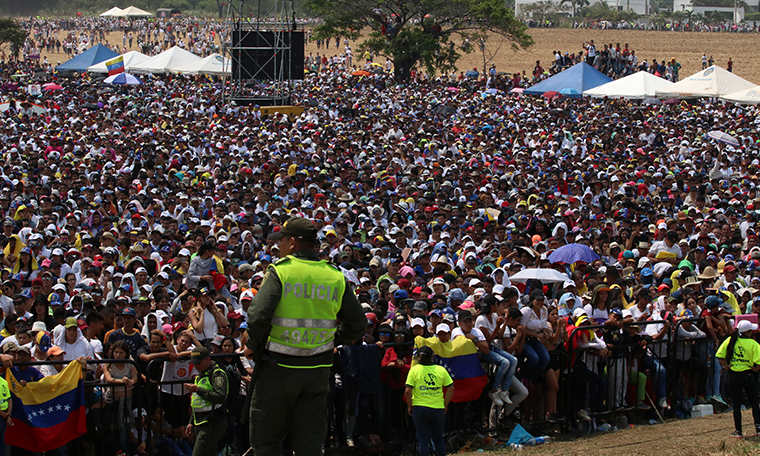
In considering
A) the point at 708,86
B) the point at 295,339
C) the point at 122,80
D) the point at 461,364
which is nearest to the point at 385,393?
the point at 461,364

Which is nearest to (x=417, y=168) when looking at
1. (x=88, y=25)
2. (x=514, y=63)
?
(x=514, y=63)

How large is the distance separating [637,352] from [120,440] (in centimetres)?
467

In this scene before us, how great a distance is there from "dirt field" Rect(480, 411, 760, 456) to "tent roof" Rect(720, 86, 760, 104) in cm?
2175

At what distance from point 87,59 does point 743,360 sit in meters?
36.2

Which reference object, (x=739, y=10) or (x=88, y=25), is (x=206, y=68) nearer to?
(x=88, y=25)

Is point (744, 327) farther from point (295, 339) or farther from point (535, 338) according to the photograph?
point (295, 339)

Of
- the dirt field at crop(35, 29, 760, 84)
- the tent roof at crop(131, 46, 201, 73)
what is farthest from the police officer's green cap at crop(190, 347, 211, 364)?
the dirt field at crop(35, 29, 760, 84)

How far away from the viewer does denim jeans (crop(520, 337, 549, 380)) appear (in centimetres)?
759

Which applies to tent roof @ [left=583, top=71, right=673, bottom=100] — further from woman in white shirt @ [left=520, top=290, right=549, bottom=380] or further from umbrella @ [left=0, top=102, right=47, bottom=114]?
woman in white shirt @ [left=520, top=290, right=549, bottom=380]

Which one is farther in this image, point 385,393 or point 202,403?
point 385,393

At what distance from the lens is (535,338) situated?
7.70 m

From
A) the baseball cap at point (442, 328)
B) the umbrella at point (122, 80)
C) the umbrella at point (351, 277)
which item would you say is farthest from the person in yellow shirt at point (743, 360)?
the umbrella at point (122, 80)

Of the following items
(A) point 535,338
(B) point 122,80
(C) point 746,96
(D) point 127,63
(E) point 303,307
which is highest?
(D) point 127,63

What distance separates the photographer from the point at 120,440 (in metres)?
6.66
